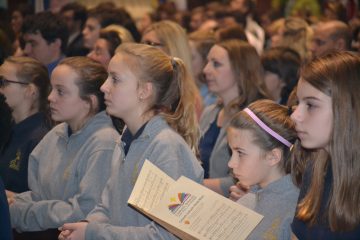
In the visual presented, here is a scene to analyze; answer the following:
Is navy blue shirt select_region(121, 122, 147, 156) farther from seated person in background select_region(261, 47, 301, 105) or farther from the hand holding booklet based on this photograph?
seated person in background select_region(261, 47, 301, 105)

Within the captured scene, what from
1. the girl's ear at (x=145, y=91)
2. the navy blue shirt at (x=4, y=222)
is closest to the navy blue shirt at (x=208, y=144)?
the girl's ear at (x=145, y=91)

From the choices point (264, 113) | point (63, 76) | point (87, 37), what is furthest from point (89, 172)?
point (87, 37)

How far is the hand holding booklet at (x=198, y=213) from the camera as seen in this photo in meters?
3.01

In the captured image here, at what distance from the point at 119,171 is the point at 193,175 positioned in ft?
1.32

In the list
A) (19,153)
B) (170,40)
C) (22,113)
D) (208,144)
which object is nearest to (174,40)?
(170,40)

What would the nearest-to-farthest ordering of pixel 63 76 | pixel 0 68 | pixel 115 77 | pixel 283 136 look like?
pixel 283 136 → pixel 115 77 → pixel 63 76 → pixel 0 68

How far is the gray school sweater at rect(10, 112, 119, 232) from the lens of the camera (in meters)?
3.88

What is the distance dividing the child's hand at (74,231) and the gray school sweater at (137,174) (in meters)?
0.03

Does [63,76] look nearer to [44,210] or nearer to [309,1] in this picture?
[44,210]

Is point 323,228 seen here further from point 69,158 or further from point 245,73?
point 245,73

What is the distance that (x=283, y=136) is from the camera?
135 inches

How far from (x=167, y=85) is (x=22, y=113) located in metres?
1.39

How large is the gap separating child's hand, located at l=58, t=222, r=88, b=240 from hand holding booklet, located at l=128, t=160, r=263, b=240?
0.50 meters

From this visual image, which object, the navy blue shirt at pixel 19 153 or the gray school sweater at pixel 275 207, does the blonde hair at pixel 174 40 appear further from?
Result: the gray school sweater at pixel 275 207
